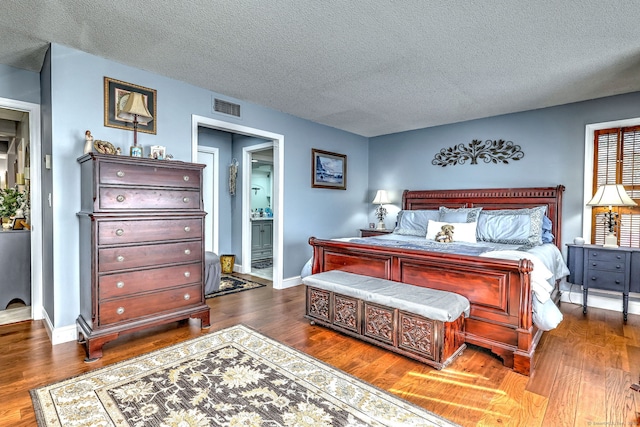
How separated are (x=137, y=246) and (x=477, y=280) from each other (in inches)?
108

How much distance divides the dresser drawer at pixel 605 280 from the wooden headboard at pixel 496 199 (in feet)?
2.07

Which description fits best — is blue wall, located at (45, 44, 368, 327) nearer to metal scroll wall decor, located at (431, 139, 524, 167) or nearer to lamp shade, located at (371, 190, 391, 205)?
lamp shade, located at (371, 190, 391, 205)

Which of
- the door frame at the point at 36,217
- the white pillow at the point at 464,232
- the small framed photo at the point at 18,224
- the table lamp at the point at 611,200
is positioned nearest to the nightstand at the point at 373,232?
the white pillow at the point at 464,232

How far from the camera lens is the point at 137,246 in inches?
106

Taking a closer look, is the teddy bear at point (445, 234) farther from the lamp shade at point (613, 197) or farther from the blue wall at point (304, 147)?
the lamp shade at point (613, 197)

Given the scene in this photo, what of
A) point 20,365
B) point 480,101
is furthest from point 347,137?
point 20,365

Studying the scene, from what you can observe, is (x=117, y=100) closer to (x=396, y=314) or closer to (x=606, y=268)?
(x=396, y=314)

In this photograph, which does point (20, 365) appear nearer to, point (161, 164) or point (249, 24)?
point (161, 164)

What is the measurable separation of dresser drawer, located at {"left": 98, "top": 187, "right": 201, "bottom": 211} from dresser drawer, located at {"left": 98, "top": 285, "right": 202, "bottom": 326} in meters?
0.74

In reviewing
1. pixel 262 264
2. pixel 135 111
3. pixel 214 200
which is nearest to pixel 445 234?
pixel 135 111

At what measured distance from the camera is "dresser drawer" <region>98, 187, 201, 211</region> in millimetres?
2555

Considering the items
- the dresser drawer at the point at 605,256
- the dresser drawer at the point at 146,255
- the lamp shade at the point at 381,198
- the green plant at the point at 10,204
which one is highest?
the lamp shade at the point at 381,198

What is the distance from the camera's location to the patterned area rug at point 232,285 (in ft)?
14.2

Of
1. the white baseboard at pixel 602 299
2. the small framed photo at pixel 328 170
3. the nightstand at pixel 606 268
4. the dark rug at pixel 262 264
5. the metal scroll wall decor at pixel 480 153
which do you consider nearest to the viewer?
the nightstand at pixel 606 268
